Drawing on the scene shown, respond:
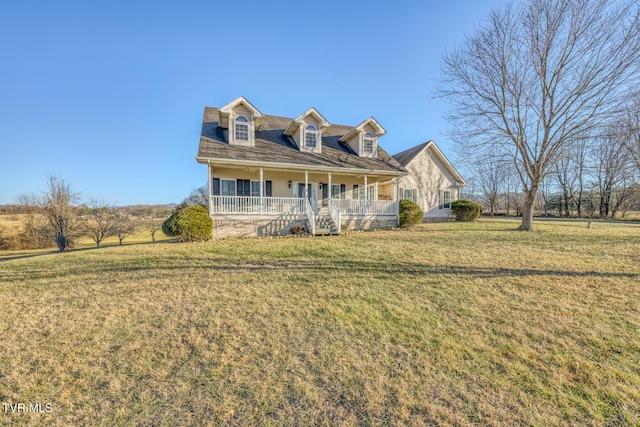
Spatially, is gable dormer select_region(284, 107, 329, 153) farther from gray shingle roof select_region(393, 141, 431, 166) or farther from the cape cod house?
gray shingle roof select_region(393, 141, 431, 166)

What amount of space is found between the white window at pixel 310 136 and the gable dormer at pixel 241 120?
284 cm

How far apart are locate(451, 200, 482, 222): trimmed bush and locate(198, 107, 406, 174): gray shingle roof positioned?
8121 mm

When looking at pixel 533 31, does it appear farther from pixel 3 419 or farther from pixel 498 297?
pixel 3 419

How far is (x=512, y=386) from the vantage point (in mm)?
2729

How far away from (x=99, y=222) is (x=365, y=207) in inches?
870

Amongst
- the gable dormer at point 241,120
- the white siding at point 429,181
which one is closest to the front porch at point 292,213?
the gable dormer at point 241,120

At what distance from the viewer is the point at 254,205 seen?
12.8 metres

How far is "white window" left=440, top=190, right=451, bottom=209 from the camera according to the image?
21339 mm

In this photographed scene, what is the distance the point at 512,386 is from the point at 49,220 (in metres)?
27.2

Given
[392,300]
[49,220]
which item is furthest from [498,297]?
[49,220]

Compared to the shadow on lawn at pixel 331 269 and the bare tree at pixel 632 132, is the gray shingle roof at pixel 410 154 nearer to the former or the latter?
the bare tree at pixel 632 132

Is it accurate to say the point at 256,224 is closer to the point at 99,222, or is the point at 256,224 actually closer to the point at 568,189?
the point at 99,222

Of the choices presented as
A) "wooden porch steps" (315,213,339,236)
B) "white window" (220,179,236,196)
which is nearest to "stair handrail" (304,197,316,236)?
"wooden porch steps" (315,213,339,236)

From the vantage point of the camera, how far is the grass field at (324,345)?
2.46 metres
